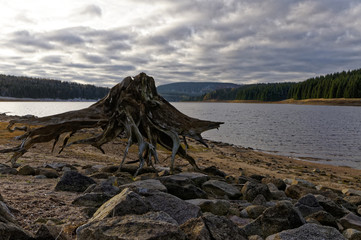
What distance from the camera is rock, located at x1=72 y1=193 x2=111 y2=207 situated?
5055 mm

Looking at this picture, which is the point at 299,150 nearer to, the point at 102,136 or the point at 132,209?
the point at 102,136

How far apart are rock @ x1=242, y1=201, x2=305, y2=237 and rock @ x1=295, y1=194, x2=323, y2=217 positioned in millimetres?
1663

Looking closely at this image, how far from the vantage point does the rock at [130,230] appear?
2.90 m

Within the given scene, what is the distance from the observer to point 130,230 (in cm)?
297

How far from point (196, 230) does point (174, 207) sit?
133cm

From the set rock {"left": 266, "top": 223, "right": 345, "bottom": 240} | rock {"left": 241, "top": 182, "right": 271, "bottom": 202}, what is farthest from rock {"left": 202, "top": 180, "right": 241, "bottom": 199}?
rock {"left": 266, "top": 223, "right": 345, "bottom": 240}

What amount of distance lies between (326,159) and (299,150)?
3981 millimetres

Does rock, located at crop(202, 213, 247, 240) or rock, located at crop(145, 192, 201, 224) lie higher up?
rock, located at crop(202, 213, 247, 240)

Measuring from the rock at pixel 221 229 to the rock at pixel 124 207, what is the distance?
91 cm

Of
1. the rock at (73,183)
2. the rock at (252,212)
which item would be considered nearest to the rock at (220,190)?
the rock at (252,212)

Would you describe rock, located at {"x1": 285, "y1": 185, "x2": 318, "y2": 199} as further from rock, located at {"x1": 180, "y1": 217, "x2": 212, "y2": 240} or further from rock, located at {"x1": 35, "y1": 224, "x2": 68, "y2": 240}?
rock, located at {"x1": 35, "y1": 224, "x2": 68, "y2": 240}

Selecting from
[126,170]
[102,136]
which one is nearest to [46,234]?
[102,136]

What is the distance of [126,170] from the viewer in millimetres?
9297

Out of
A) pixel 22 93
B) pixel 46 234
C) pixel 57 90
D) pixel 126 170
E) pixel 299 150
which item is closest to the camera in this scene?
pixel 46 234
